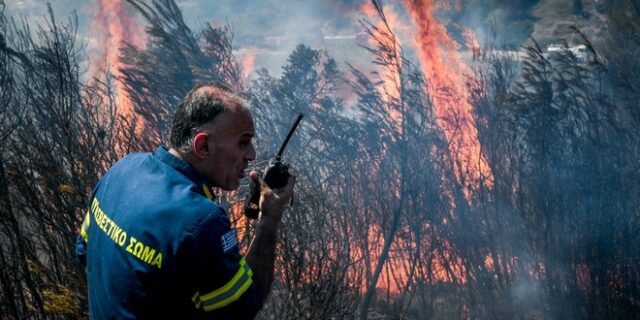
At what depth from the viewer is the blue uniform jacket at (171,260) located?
1.69 meters

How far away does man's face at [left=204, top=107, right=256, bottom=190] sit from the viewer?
1960 millimetres

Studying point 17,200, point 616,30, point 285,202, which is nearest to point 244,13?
point 616,30

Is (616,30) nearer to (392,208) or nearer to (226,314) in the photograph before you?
(392,208)

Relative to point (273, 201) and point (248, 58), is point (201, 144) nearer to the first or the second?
point (273, 201)

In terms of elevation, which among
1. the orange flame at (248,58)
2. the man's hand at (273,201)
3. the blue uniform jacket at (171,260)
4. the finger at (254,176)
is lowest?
the blue uniform jacket at (171,260)

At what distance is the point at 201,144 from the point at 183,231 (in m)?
0.36

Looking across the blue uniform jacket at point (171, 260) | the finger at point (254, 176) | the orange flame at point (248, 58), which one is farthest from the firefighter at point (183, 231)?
the orange flame at point (248, 58)

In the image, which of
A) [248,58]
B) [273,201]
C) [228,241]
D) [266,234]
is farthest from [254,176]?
[248,58]

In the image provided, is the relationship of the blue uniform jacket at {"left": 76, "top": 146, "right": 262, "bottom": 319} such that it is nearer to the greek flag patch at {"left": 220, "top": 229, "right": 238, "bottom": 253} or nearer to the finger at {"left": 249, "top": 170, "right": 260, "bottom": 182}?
the greek flag patch at {"left": 220, "top": 229, "right": 238, "bottom": 253}

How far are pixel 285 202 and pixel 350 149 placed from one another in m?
9.50

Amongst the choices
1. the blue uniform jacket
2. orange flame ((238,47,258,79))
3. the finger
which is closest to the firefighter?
the blue uniform jacket

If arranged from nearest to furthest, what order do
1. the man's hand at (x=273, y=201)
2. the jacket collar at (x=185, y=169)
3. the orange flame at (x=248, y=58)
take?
the jacket collar at (x=185, y=169), the man's hand at (x=273, y=201), the orange flame at (x=248, y=58)

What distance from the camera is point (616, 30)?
15.3 m

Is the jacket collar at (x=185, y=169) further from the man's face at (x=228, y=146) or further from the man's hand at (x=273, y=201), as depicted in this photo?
the man's hand at (x=273, y=201)
